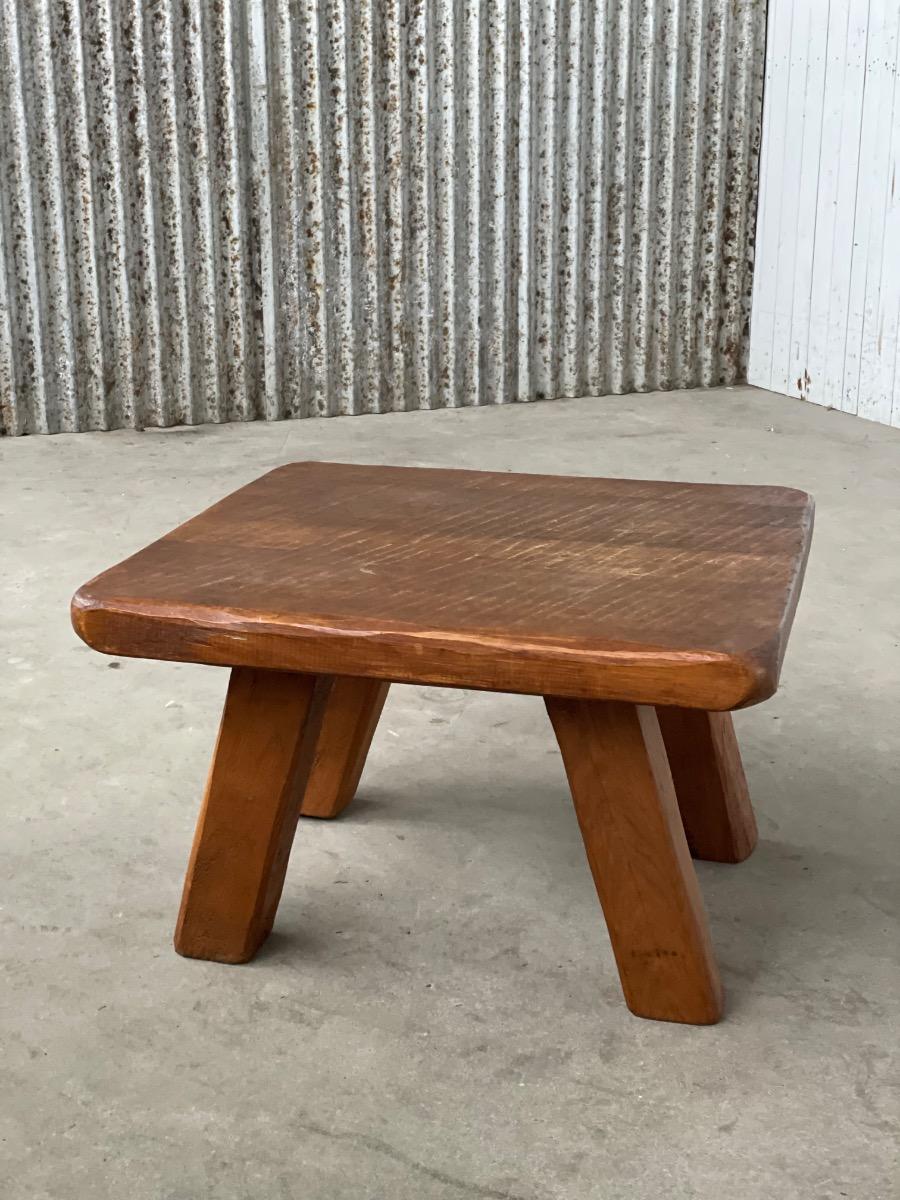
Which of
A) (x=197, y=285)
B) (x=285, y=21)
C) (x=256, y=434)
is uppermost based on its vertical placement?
(x=285, y=21)

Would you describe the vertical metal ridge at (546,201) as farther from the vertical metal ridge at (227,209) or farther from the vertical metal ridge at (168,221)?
the vertical metal ridge at (168,221)

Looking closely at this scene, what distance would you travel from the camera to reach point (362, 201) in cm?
428

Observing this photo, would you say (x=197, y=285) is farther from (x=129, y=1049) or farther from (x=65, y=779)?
(x=129, y=1049)

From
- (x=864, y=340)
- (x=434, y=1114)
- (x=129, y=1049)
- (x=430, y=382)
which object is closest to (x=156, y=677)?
(x=129, y=1049)

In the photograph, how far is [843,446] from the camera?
401cm

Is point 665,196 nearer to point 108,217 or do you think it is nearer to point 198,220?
point 198,220

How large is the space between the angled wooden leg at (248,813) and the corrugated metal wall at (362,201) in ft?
9.39

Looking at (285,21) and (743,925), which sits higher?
(285,21)

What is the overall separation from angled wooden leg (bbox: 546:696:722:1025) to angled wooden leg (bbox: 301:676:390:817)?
48cm

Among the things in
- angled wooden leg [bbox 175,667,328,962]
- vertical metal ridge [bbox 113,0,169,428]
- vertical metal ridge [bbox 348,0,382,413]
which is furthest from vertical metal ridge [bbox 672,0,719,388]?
angled wooden leg [bbox 175,667,328,962]

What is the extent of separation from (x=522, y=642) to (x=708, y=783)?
56 cm

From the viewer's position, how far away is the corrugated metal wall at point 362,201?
401cm

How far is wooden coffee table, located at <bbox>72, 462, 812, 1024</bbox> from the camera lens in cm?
130

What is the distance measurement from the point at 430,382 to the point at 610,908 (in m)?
3.18
